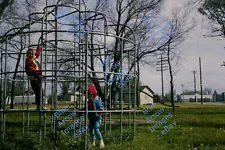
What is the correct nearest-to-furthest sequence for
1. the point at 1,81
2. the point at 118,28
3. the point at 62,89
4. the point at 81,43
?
the point at 1,81 < the point at 81,43 < the point at 62,89 < the point at 118,28

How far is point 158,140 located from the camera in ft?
30.0

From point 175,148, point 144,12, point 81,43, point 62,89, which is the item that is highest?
point 144,12

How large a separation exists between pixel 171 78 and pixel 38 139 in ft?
75.8

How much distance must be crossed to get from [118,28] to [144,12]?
8.44 ft

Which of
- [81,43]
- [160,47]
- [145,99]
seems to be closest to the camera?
[81,43]

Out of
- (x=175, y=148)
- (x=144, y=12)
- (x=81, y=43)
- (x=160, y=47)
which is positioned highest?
(x=144, y=12)

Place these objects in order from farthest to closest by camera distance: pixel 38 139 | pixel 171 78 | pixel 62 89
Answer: pixel 171 78 → pixel 62 89 → pixel 38 139

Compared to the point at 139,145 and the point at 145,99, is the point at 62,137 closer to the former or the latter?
the point at 139,145

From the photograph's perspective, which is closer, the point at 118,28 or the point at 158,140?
the point at 158,140

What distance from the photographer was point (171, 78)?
29.4 metres

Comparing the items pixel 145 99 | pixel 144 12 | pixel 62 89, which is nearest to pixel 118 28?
pixel 144 12

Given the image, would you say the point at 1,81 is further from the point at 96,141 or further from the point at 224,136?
the point at 224,136

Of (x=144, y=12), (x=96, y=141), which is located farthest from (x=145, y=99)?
(x=96, y=141)

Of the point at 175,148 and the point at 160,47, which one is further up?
the point at 160,47
